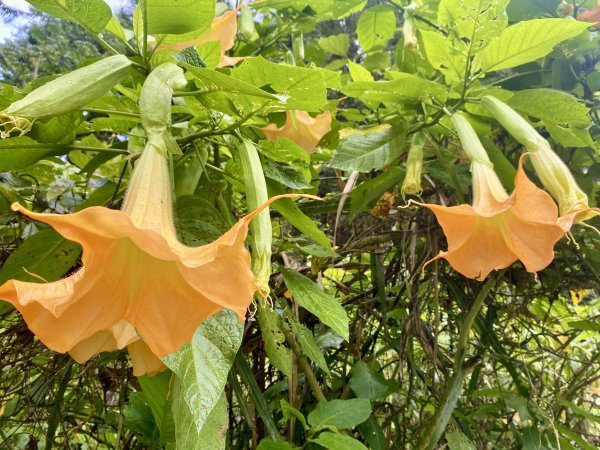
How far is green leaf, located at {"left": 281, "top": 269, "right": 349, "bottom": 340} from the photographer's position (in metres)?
0.68

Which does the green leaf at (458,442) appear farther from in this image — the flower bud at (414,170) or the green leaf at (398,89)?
the green leaf at (398,89)

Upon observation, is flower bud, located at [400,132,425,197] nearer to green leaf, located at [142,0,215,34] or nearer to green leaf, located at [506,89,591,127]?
green leaf, located at [506,89,591,127]

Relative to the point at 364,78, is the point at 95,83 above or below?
above

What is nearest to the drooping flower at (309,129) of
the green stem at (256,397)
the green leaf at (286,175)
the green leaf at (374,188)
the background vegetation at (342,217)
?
the background vegetation at (342,217)

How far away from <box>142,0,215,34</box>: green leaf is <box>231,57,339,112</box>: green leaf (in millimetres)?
70

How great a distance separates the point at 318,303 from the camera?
2.33ft

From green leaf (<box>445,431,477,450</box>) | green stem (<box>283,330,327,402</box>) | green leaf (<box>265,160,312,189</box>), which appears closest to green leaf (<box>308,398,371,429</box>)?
green stem (<box>283,330,327,402</box>)

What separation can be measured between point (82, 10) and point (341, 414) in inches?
24.9

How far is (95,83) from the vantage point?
518mm

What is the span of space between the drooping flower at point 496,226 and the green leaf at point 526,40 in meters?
0.15

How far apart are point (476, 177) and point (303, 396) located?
531 mm

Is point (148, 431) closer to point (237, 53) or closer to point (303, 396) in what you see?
point (303, 396)

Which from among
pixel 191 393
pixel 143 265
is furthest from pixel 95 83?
pixel 191 393

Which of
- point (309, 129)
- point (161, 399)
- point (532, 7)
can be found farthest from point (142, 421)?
point (532, 7)
